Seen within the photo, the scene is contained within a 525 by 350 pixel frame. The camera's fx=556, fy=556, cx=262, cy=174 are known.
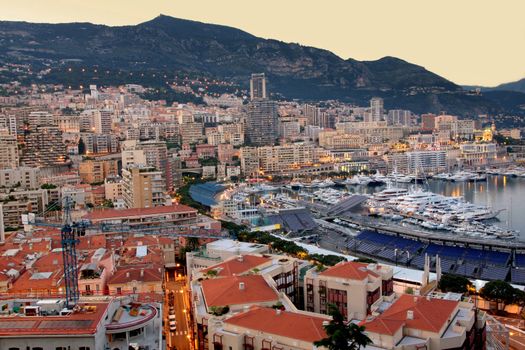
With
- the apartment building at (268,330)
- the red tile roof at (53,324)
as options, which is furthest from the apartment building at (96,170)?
the red tile roof at (53,324)

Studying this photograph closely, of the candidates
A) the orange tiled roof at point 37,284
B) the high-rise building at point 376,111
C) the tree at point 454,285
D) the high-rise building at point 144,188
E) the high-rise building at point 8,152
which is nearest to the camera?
the orange tiled roof at point 37,284

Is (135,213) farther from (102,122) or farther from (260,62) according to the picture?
(260,62)

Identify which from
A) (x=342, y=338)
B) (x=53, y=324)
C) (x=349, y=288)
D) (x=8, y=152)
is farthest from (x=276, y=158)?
(x=342, y=338)

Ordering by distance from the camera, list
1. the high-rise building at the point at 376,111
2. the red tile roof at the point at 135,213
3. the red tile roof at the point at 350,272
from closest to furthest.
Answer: the red tile roof at the point at 350,272 < the red tile roof at the point at 135,213 < the high-rise building at the point at 376,111

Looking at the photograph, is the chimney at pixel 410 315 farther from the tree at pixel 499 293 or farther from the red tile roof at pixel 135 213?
the red tile roof at pixel 135 213

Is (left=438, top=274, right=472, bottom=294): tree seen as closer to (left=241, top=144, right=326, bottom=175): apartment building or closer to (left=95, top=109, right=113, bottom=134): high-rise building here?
(left=241, top=144, right=326, bottom=175): apartment building

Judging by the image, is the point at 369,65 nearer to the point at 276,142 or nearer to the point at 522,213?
the point at 276,142

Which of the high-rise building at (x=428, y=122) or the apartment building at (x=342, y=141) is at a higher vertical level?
the high-rise building at (x=428, y=122)
